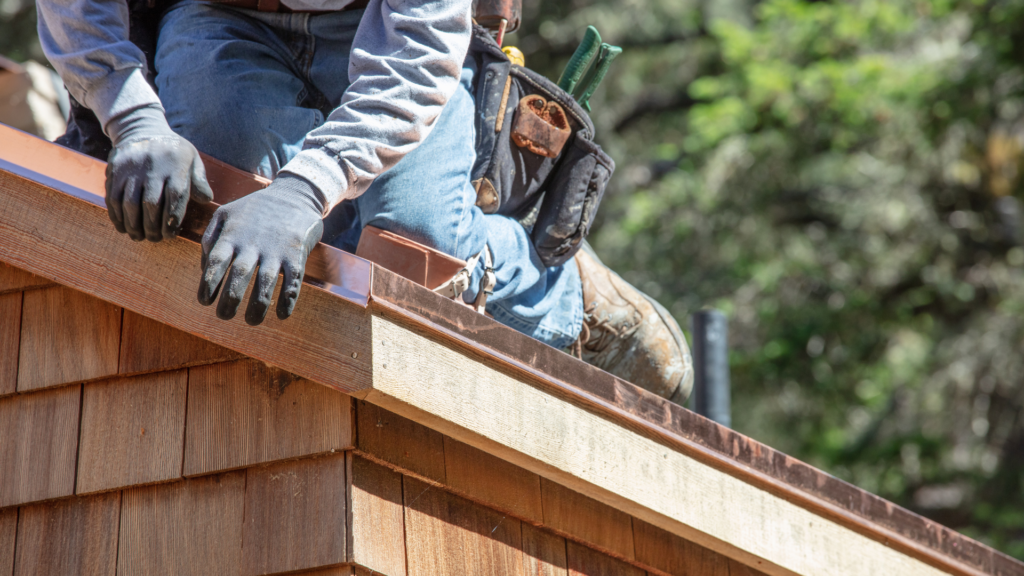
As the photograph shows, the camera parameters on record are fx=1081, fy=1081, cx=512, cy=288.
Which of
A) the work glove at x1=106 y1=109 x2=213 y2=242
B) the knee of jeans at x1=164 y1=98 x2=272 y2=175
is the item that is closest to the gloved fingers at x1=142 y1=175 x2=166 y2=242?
the work glove at x1=106 y1=109 x2=213 y2=242

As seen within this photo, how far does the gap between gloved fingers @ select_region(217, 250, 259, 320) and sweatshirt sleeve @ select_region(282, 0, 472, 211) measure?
0.69ft

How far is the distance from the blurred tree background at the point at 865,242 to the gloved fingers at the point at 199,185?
261 inches

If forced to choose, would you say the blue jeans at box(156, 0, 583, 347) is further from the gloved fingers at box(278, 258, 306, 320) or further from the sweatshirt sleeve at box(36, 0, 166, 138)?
the gloved fingers at box(278, 258, 306, 320)

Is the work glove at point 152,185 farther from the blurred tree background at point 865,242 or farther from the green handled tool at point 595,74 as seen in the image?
the blurred tree background at point 865,242

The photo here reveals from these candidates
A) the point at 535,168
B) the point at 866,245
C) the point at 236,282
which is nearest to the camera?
the point at 236,282

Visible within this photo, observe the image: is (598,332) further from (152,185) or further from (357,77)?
(152,185)

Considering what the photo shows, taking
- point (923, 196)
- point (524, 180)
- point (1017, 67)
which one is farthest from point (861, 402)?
point (524, 180)

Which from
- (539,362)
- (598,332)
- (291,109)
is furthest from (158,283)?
(598,332)

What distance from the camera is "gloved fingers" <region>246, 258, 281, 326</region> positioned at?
1.49 metres

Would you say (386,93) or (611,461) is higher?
(611,461)

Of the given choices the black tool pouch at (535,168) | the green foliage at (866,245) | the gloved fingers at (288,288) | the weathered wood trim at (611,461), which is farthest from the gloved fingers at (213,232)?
the green foliage at (866,245)

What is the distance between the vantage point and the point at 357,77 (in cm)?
183

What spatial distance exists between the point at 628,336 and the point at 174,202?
1.29m

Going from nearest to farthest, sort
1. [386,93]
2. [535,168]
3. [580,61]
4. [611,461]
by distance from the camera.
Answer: [386,93]
[611,461]
[535,168]
[580,61]
